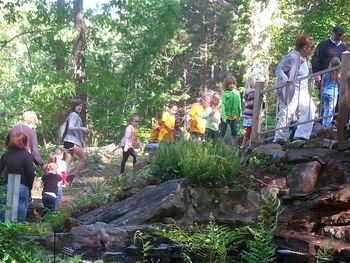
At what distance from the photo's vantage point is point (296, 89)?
30.2ft

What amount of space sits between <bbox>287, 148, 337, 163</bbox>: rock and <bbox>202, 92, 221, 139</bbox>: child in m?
3.08

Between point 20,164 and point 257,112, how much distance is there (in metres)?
5.26

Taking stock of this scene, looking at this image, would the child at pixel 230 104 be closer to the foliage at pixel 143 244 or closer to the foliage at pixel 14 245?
the foliage at pixel 143 244

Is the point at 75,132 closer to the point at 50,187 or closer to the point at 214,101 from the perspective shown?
the point at 50,187

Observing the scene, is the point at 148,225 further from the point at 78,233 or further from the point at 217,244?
the point at 217,244

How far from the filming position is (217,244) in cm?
401

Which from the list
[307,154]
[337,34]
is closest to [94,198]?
[307,154]

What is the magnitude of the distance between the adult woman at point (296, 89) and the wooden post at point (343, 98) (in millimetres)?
743

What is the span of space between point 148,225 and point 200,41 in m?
26.4

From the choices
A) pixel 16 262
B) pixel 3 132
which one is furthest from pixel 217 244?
pixel 3 132

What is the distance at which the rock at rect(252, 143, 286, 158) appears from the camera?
9.04 meters

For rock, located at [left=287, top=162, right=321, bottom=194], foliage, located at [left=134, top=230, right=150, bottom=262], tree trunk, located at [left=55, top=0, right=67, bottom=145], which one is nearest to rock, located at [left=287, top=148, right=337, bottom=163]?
rock, located at [left=287, top=162, right=321, bottom=194]

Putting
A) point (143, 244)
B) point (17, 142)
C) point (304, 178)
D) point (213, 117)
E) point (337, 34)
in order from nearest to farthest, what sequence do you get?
point (143, 244), point (17, 142), point (304, 178), point (337, 34), point (213, 117)

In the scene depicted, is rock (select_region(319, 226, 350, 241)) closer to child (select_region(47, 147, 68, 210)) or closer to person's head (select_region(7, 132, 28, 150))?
person's head (select_region(7, 132, 28, 150))
